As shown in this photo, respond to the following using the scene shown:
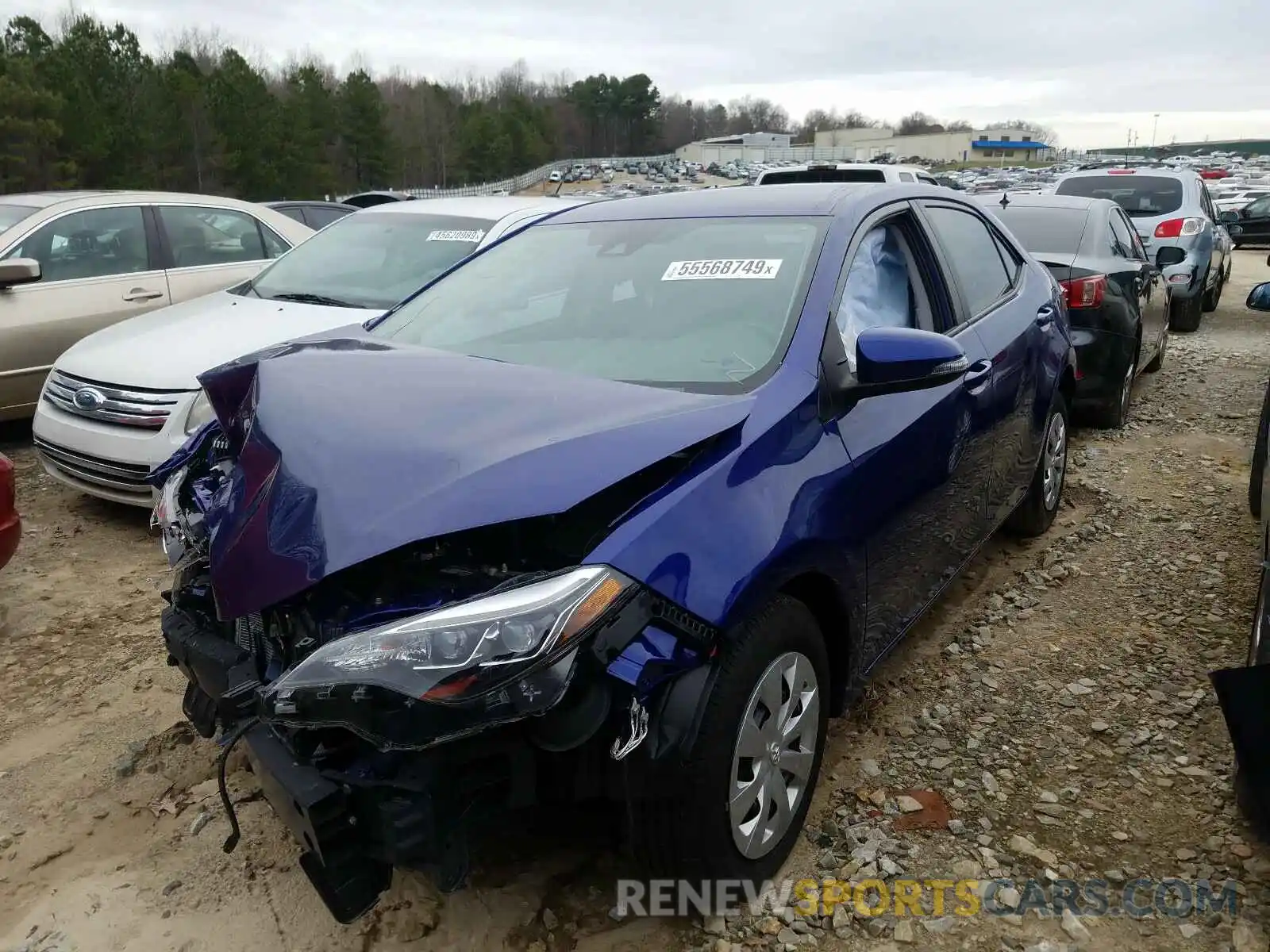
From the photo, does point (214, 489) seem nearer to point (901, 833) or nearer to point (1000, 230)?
point (901, 833)

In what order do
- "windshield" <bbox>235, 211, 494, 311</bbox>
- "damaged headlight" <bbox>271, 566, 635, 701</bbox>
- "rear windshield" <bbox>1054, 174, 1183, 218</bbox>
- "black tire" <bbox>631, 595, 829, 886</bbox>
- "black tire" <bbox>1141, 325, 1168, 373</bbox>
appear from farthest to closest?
"rear windshield" <bbox>1054, 174, 1183, 218</bbox> → "black tire" <bbox>1141, 325, 1168, 373</bbox> → "windshield" <bbox>235, 211, 494, 311</bbox> → "black tire" <bbox>631, 595, 829, 886</bbox> → "damaged headlight" <bbox>271, 566, 635, 701</bbox>

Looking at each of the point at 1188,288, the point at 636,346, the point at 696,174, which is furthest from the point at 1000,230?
the point at 696,174

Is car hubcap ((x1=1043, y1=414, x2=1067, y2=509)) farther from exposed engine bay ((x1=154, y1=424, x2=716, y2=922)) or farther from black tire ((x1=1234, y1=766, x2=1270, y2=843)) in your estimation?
exposed engine bay ((x1=154, y1=424, x2=716, y2=922))

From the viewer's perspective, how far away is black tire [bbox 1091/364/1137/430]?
20.4 feet

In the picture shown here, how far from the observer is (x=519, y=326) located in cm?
294

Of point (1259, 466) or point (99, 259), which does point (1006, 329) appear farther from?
point (99, 259)

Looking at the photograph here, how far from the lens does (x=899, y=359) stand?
240cm

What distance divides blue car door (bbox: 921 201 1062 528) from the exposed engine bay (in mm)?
1988

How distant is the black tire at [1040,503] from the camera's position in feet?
14.3

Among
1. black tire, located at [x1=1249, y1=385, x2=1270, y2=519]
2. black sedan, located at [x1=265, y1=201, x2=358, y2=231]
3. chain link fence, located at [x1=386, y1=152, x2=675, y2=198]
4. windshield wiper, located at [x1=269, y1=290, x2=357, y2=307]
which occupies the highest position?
chain link fence, located at [x1=386, y1=152, x2=675, y2=198]

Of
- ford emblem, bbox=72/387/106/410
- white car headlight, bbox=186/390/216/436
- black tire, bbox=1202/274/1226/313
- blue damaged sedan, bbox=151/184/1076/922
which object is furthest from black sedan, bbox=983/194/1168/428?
black tire, bbox=1202/274/1226/313

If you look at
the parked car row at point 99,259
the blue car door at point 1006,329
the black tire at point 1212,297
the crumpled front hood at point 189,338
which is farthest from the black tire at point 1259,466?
the black tire at point 1212,297

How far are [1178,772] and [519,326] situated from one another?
243cm

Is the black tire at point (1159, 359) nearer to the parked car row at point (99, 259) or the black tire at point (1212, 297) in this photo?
the black tire at point (1212, 297)
